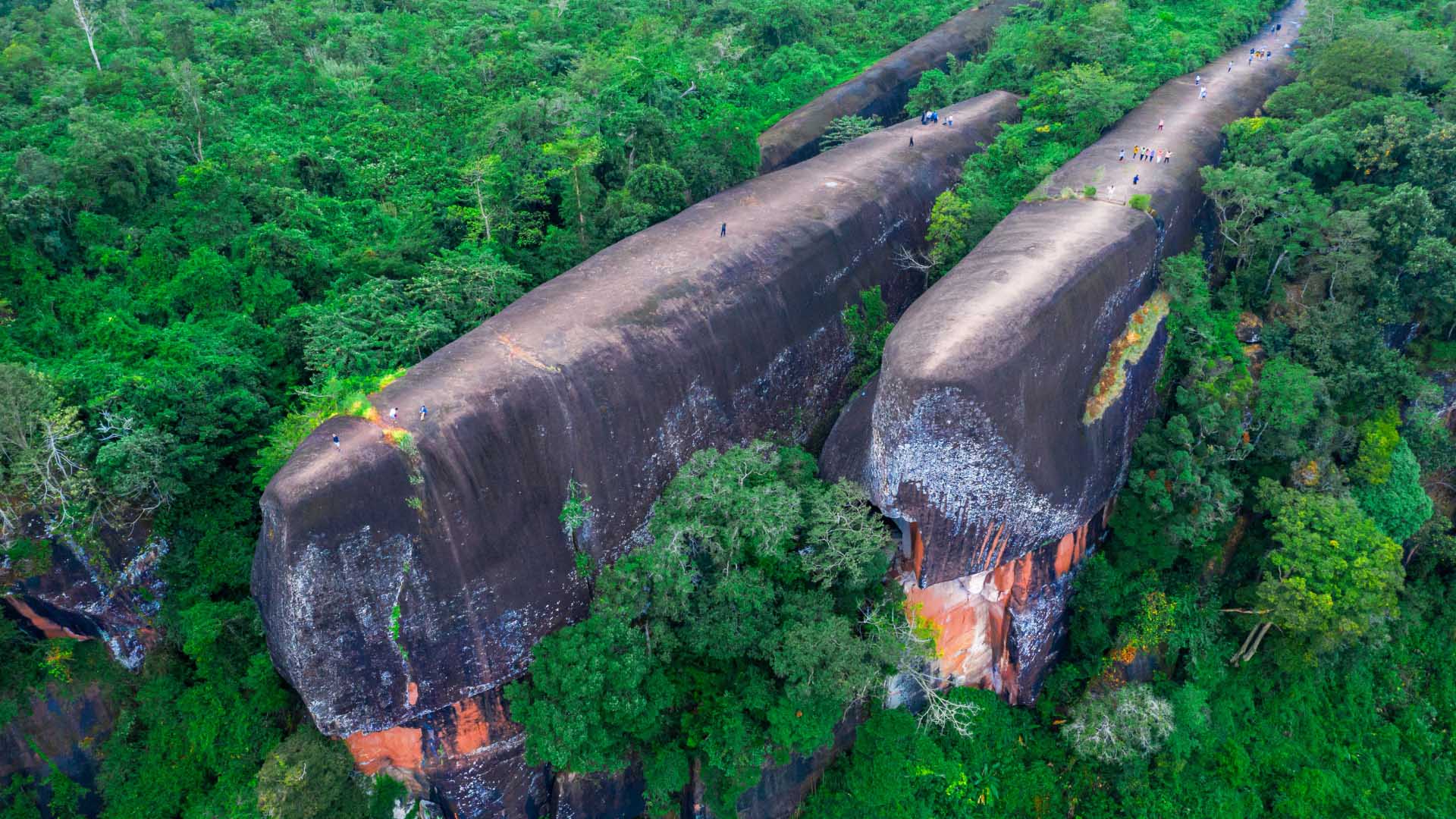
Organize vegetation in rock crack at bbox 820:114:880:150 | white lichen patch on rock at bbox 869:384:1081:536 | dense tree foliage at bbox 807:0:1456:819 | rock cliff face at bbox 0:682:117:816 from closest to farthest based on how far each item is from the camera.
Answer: white lichen patch on rock at bbox 869:384:1081:536 < rock cliff face at bbox 0:682:117:816 < dense tree foliage at bbox 807:0:1456:819 < vegetation in rock crack at bbox 820:114:880:150

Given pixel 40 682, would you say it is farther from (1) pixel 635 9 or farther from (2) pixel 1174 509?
(1) pixel 635 9

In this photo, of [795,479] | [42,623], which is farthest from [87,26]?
[795,479]

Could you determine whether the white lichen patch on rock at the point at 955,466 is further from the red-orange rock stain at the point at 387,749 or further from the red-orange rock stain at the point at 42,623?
the red-orange rock stain at the point at 42,623

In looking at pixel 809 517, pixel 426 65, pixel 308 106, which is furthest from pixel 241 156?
pixel 809 517

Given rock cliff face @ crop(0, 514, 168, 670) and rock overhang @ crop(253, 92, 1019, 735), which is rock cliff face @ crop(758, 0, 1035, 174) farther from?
rock cliff face @ crop(0, 514, 168, 670)

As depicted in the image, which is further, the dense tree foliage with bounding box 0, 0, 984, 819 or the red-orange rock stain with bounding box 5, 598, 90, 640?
the dense tree foliage with bounding box 0, 0, 984, 819

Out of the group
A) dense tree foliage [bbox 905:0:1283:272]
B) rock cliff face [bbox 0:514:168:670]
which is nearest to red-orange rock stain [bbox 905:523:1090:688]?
dense tree foliage [bbox 905:0:1283:272]

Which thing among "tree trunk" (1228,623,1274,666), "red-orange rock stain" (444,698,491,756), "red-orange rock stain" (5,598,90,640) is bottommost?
"tree trunk" (1228,623,1274,666)

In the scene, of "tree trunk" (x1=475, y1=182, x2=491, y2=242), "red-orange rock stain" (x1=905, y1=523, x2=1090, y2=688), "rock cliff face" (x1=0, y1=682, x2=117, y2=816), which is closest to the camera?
"rock cliff face" (x1=0, y1=682, x2=117, y2=816)

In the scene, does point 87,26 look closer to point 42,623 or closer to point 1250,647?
point 42,623
